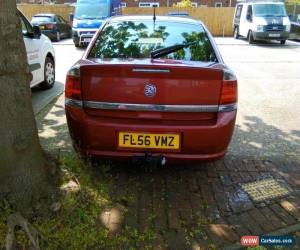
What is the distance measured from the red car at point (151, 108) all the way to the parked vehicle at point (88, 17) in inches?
561

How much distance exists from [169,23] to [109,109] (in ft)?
5.74

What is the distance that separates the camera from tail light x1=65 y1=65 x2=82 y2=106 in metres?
3.91

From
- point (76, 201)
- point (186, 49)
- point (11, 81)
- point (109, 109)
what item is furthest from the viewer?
point (186, 49)

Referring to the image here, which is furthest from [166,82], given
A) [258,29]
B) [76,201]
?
[258,29]

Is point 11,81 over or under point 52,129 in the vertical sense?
over

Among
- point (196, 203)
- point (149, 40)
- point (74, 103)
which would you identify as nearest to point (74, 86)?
point (74, 103)

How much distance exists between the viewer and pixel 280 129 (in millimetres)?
6199

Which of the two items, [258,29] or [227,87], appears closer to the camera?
[227,87]

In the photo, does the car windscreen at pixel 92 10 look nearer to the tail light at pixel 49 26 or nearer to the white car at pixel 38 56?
the tail light at pixel 49 26

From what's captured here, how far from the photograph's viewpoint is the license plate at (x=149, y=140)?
3801 millimetres

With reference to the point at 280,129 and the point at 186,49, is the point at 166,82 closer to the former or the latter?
the point at 186,49

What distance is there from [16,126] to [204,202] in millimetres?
1829

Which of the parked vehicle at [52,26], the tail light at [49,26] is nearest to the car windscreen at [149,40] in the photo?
the parked vehicle at [52,26]

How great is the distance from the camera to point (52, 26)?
22.3 m
